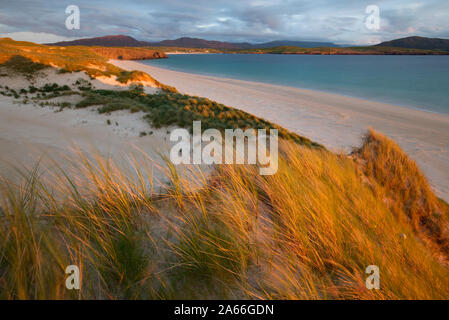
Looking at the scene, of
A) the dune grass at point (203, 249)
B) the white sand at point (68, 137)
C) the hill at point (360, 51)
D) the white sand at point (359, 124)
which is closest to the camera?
the dune grass at point (203, 249)

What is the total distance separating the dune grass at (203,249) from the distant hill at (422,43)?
161m

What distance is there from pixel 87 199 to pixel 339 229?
2.38 metres

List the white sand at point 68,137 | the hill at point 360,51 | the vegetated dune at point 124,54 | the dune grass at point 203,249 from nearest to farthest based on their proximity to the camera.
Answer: the dune grass at point 203,249 → the white sand at point 68,137 → the vegetated dune at point 124,54 → the hill at point 360,51

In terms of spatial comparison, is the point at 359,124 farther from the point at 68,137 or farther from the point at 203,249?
the point at 68,137

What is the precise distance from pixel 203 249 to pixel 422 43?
546 feet

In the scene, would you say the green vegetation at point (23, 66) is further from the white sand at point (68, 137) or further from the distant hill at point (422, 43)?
the distant hill at point (422, 43)

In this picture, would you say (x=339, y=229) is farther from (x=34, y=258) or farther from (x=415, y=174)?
(x=415, y=174)

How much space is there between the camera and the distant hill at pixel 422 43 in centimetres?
10800

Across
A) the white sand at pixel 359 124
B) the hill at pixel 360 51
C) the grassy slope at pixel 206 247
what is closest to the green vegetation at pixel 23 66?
the white sand at pixel 359 124

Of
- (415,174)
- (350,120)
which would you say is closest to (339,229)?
(415,174)

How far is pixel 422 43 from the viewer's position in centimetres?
11181

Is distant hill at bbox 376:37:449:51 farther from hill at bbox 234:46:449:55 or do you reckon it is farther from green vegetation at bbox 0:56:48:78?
green vegetation at bbox 0:56:48:78

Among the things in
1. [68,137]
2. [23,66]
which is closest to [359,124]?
[68,137]

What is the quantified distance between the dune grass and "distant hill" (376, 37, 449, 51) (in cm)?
16112
